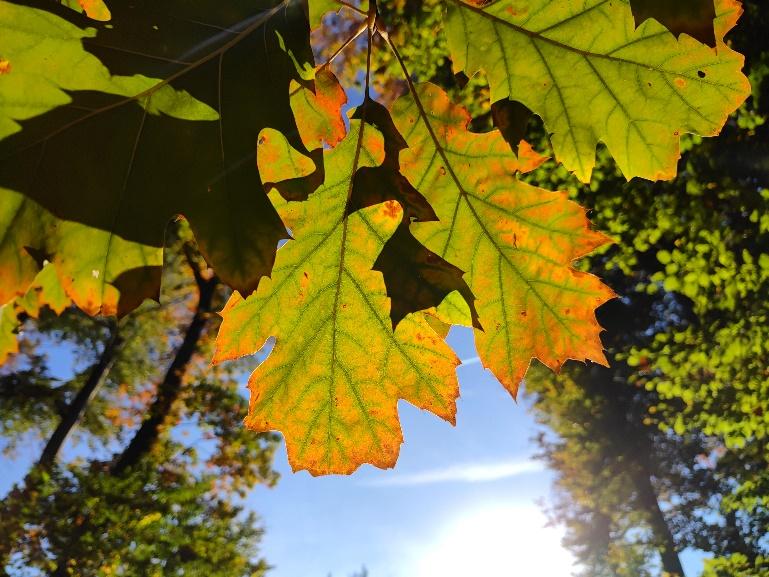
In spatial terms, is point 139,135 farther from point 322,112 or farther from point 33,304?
point 33,304

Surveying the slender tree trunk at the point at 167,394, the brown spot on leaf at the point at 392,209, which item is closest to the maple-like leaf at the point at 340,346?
the brown spot on leaf at the point at 392,209

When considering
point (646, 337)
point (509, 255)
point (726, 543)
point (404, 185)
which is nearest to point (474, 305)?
point (509, 255)

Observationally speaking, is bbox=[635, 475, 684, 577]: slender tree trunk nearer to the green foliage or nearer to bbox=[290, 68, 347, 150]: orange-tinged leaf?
the green foliage

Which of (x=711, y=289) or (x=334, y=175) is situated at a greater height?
(x=711, y=289)

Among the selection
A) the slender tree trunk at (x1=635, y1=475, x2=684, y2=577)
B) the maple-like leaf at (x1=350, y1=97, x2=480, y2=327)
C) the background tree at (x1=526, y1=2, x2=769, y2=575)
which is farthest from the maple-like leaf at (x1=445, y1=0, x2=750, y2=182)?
the slender tree trunk at (x1=635, y1=475, x2=684, y2=577)

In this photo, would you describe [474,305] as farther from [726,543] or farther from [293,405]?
[726,543]

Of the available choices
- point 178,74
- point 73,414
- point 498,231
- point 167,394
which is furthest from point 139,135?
point 73,414
